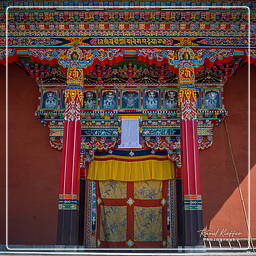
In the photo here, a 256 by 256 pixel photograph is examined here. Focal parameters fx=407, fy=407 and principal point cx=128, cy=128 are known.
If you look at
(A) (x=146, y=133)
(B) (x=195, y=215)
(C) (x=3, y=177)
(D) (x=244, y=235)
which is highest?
(A) (x=146, y=133)

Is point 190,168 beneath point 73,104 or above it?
beneath

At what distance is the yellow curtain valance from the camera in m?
8.95

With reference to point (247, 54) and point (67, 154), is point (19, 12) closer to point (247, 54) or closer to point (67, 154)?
point (67, 154)

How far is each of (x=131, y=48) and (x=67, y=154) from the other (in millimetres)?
2405

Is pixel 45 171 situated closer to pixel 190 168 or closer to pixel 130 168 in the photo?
pixel 130 168

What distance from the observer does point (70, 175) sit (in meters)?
7.32

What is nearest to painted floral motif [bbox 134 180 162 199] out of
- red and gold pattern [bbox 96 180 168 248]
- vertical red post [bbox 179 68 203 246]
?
red and gold pattern [bbox 96 180 168 248]

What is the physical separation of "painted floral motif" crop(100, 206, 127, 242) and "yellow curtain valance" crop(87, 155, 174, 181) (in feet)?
2.21

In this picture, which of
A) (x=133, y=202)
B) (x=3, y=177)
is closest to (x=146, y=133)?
(x=133, y=202)

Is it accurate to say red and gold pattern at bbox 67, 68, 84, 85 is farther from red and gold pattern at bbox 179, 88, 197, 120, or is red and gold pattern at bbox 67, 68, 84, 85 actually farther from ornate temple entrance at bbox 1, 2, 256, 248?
red and gold pattern at bbox 179, 88, 197, 120

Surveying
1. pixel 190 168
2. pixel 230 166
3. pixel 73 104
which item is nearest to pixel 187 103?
pixel 190 168

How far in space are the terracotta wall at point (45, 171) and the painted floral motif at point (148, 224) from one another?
103 cm

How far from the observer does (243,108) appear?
359 inches

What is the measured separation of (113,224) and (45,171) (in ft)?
6.18
